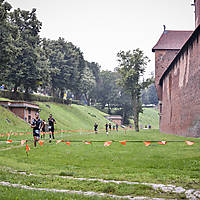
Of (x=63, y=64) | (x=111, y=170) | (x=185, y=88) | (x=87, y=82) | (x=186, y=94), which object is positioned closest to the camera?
(x=111, y=170)

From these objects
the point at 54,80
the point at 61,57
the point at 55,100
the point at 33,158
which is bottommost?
the point at 33,158

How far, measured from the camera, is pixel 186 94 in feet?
89.2

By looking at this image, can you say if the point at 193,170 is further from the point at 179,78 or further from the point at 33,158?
the point at 179,78

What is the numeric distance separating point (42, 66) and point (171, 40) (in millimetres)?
23429

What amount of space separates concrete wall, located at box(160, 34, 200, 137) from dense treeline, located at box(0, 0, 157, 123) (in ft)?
52.2

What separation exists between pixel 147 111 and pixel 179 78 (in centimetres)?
9134

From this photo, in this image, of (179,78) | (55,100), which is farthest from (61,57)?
(179,78)

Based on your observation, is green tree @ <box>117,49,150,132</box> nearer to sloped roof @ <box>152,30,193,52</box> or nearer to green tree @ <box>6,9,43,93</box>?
sloped roof @ <box>152,30,193,52</box>

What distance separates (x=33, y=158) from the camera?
13289mm

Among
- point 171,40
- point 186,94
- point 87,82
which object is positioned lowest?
point 186,94

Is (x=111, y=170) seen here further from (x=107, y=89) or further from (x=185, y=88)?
(x=107, y=89)

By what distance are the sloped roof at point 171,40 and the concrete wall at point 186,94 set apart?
45.9 feet

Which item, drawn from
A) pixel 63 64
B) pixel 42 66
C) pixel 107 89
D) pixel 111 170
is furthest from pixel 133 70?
pixel 107 89

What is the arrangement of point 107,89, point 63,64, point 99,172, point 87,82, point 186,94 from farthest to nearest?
point 107,89, point 87,82, point 63,64, point 186,94, point 99,172
